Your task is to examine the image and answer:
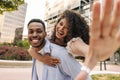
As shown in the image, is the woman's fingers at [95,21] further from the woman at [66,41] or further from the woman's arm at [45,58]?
the woman's arm at [45,58]

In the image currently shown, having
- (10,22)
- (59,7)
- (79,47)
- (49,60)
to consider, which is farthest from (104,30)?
(10,22)

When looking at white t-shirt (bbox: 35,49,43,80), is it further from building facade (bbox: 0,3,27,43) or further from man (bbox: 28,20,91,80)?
building facade (bbox: 0,3,27,43)

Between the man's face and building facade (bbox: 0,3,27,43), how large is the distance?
135 m

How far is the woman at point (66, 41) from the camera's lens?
6.54 feet

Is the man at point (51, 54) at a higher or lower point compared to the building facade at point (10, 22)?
lower

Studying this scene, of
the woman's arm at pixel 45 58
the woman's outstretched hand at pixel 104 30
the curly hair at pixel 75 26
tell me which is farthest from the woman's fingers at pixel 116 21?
the woman's arm at pixel 45 58

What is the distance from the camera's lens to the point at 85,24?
2117 millimetres

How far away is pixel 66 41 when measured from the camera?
6.86 feet

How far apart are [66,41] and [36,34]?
10.6 inches

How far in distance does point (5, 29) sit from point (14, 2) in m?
126

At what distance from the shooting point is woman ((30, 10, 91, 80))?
1993mm

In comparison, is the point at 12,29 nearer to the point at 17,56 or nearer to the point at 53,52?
the point at 17,56

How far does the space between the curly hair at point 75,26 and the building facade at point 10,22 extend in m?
135

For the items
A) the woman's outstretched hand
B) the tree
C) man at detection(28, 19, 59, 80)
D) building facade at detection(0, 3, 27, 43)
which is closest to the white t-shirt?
man at detection(28, 19, 59, 80)
